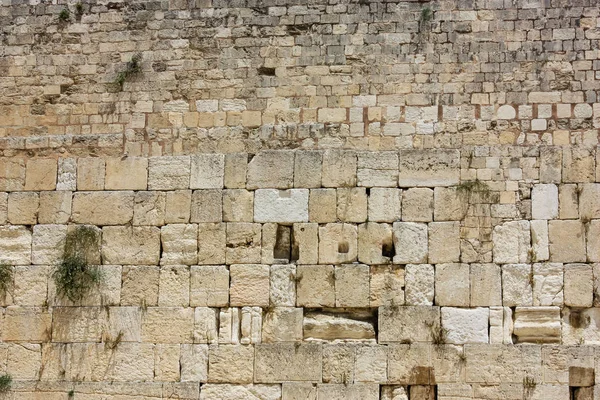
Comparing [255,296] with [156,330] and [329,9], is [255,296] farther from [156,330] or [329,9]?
[329,9]

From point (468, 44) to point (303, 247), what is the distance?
290 cm

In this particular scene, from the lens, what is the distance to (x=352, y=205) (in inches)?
317

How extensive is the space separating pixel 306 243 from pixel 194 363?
1.58 m

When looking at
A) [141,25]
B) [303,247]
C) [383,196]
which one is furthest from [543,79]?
[141,25]

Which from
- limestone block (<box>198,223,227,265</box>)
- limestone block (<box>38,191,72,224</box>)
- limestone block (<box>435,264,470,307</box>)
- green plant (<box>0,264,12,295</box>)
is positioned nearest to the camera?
limestone block (<box>435,264,470,307</box>)

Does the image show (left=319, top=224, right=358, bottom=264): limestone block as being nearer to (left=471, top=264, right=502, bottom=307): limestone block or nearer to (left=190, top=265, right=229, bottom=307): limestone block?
(left=190, top=265, right=229, bottom=307): limestone block

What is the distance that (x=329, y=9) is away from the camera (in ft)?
29.8

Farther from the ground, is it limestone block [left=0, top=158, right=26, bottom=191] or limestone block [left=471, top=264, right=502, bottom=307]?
limestone block [left=0, top=158, right=26, bottom=191]

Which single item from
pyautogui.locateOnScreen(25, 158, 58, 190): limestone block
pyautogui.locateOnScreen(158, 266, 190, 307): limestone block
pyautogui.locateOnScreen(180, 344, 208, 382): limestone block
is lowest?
pyautogui.locateOnScreen(180, 344, 208, 382): limestone block

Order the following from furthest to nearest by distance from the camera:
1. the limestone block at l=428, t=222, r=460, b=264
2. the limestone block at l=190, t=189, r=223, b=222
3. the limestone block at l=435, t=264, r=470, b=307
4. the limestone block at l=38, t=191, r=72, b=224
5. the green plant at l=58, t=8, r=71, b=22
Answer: the green plant at l=58, t=8, r=71, b=22
the limestone block at l=38, t=191, r=72, b=224
the limestone block at l=190, t=189, r=223, b=222
the limestone block at l=428, t=222, r=460, b=264
the limestone block at l=435, t=264, r=470, b=307

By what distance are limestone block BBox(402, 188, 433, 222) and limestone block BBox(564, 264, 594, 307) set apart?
140 centimetres

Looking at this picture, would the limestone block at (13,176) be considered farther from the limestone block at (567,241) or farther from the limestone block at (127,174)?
the limestone block at (567,241)

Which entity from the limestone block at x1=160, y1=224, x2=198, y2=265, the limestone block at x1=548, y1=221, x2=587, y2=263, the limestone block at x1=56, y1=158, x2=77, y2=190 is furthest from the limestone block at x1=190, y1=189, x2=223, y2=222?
the limestone block at x1=548, y1=221, x2=587, y2=263

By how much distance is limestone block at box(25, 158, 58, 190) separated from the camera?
8.57m
